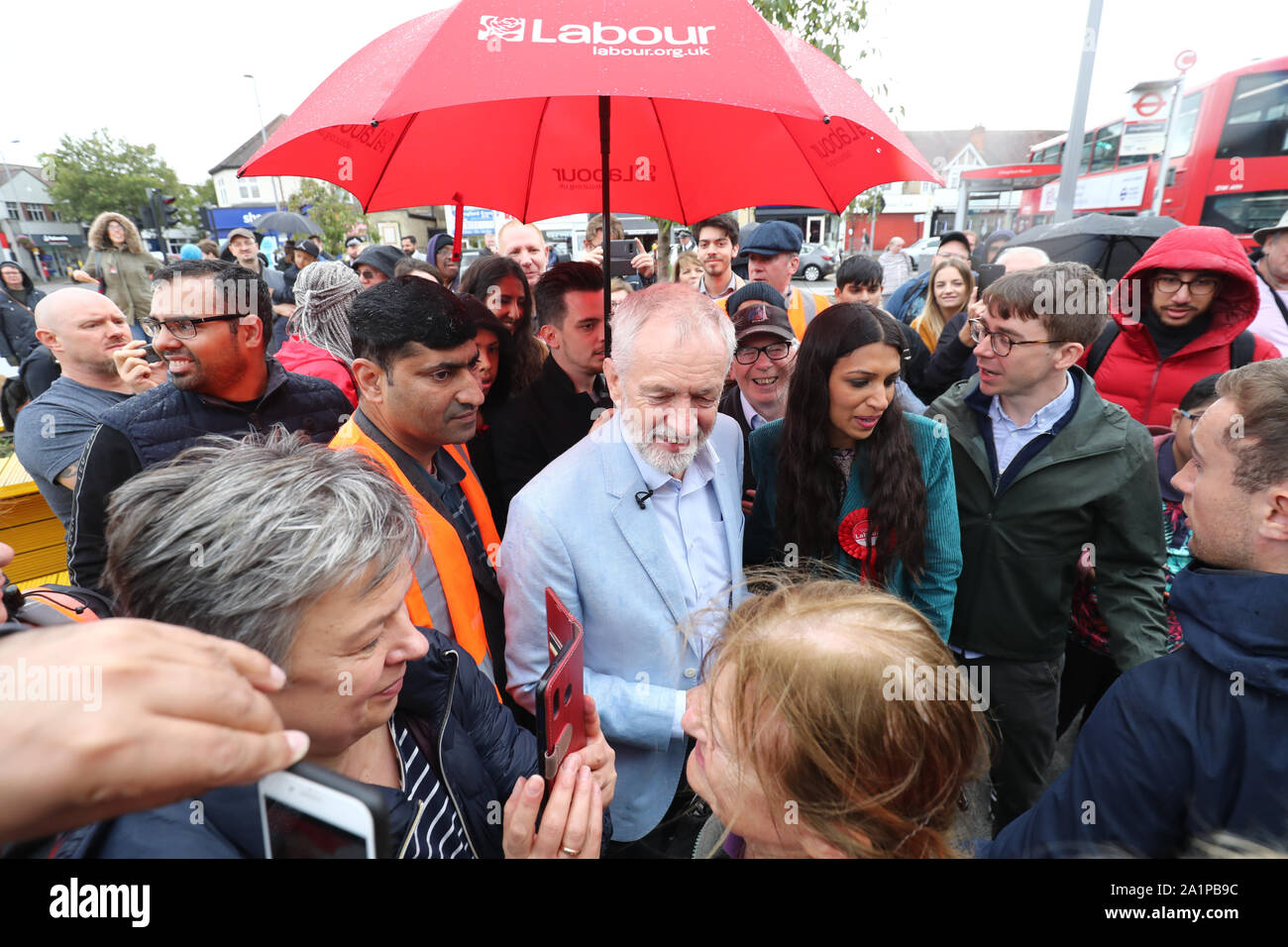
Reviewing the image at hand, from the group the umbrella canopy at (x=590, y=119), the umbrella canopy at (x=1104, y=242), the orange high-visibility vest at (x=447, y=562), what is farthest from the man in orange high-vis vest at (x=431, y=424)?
the umbrella canopy at (x=1104, y=242)

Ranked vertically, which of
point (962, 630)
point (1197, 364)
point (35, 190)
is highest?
point (35, 190)

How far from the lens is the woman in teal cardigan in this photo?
2271 millimetres

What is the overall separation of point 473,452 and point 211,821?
7.41ft

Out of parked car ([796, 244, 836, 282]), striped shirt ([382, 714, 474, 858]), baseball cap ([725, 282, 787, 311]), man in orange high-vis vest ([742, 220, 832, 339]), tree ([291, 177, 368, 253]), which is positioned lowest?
striped shirt ([382, 714, 474, 858])

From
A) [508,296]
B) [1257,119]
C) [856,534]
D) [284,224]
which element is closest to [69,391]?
[508,296]

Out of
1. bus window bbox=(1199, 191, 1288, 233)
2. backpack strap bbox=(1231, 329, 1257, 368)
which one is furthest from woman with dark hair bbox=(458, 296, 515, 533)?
bus window bbox=(1199, 191, 1288, 233)

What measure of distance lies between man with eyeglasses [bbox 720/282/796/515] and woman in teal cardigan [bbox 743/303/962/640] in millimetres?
674

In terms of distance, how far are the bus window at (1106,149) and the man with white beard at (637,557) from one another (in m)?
17.3

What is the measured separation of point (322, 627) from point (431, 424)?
1180 mm

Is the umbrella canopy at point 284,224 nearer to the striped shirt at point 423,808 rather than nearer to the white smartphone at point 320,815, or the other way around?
the striped shirt at point 423,808

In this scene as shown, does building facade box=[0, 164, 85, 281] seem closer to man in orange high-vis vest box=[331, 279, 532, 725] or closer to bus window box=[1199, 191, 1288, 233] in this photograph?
man in orange high-vis vest box=[331, 279, 532, 725]

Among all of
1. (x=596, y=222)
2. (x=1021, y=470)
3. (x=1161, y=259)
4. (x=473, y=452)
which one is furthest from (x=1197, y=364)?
(x=596, y=222)
